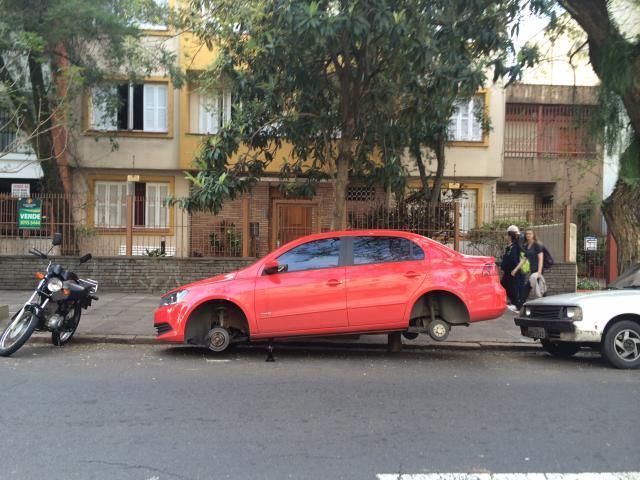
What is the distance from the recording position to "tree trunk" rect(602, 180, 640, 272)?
939cm

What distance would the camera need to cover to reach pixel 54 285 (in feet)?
24.2

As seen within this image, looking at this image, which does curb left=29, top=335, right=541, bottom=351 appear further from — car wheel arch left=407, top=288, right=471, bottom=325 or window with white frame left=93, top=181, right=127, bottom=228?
window with white frame left=93, top=181, right=127, bottom=228

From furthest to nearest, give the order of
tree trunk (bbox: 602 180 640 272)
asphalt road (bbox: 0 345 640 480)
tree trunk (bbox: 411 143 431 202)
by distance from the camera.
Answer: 1. tree trunk (bbox: 411 143 431 202)
2. tree trunk (bbox: 602 180 640 272)
3. asphalt road (bbox: 0 345 640 480)

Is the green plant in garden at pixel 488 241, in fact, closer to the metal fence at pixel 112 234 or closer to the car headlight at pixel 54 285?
the metal fence at pixel 112 234

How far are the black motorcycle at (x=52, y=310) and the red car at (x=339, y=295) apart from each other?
1.43 metres

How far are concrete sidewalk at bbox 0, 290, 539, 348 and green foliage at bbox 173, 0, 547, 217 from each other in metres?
2.22

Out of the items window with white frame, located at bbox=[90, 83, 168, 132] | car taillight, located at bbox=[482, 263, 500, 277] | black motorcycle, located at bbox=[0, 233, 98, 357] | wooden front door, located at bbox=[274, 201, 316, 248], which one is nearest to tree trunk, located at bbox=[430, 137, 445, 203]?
wooden front door, located at bbox=[274, 201, 316, 248]

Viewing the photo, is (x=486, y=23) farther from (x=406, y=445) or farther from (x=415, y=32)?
(x=406, y=445)

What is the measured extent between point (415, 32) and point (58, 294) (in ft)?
20.0

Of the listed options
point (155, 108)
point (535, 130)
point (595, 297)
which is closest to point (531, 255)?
point (595, 297)

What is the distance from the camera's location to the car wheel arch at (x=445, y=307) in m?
7.21

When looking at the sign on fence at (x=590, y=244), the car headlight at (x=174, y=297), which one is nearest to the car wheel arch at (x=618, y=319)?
the car headlight at (x=174, y=297)

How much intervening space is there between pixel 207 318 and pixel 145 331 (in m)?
1.94

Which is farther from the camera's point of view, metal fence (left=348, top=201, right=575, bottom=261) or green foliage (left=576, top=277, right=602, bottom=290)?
green foliage (left=576, top=277, right=602, bottom=290)
